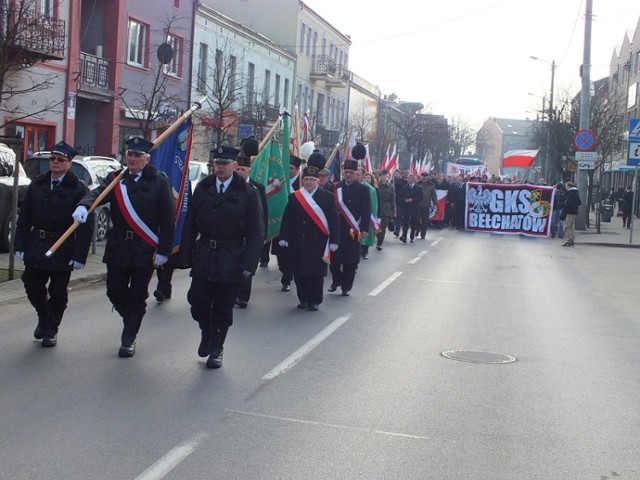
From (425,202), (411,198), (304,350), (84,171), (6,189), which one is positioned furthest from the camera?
(425,202)

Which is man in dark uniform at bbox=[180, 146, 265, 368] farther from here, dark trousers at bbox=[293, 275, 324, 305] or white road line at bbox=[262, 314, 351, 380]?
dark trousers at bbox=[293, 275, 324, 305]

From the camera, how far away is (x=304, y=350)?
28.7 ft

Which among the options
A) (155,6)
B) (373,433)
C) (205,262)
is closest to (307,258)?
(205,262)

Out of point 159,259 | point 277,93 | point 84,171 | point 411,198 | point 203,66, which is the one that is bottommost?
point 159,259

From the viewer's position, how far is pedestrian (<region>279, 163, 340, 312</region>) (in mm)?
11180

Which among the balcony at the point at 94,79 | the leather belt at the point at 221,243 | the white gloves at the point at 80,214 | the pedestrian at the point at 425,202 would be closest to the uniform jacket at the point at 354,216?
the leather belt at the point at 221,243

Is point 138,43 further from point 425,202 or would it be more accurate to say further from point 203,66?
point 425,202

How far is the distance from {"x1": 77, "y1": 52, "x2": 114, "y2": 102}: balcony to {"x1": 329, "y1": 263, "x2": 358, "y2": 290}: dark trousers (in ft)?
55.6

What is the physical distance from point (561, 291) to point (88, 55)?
18.7 metres

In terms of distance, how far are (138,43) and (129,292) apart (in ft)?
82.8

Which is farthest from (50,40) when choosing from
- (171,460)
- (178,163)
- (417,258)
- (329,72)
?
(329,72)

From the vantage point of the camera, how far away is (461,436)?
6098mm

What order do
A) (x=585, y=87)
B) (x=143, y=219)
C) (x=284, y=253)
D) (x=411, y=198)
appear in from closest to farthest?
(x=143, y=219), (x=284, y=253), (x=411, y=198), (x=585, y=87)

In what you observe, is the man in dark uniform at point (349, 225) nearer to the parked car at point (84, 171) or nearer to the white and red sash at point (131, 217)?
the white and red sash at point (131, 217)
